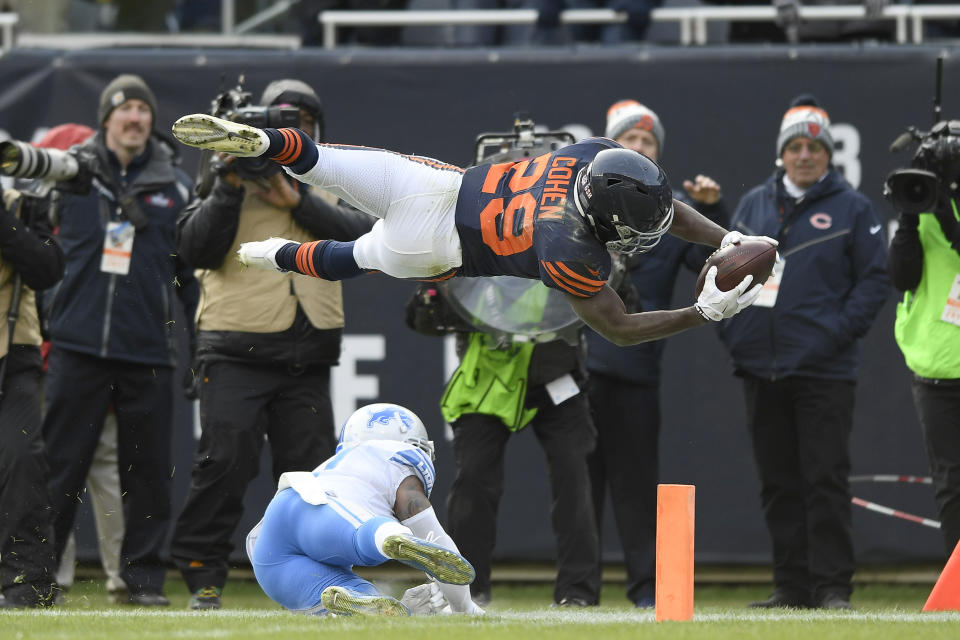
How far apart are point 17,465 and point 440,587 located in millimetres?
1888

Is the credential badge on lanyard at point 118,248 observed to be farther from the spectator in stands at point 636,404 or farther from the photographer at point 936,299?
the photographer at point 936,299

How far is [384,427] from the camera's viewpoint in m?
5.38

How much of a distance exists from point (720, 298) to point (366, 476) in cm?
142

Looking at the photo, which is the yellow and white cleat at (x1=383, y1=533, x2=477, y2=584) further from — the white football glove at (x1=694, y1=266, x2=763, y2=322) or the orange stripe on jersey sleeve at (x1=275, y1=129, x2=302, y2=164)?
the orange stripe on jersey sleeve at (x1=275, y1=129, x2=302, y2=164)

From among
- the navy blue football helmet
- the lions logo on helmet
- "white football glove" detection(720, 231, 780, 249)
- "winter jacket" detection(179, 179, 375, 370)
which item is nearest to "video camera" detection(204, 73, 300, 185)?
"winter jacket" detection(179, 179, 375, 370)

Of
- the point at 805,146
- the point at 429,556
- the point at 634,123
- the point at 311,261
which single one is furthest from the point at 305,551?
the point at 805,146

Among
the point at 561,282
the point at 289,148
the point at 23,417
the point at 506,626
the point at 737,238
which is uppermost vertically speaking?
the point at 289,148

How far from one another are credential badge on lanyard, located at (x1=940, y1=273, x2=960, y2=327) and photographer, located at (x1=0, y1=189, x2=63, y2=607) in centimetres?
387

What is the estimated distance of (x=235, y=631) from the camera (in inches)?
176

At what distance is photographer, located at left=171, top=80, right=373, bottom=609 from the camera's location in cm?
622

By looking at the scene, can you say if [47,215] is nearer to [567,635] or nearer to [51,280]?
[51,280]

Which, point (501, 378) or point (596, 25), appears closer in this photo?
point (501, 378)

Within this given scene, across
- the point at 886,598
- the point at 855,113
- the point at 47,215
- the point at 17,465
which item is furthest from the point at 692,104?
the point at 17,465

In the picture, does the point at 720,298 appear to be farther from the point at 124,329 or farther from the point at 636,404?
the point at 124,329
